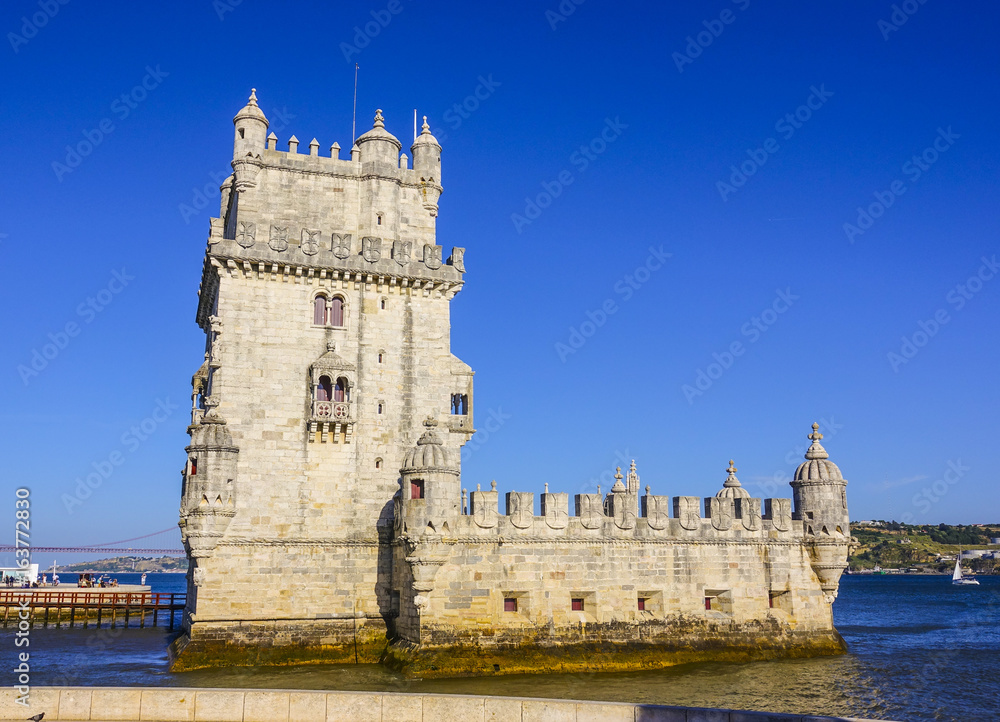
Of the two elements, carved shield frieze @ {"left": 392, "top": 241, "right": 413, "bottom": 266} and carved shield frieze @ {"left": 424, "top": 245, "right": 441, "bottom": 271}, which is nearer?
carved shield frieze @ {"left": 392, "top": 241, "right": 413, "bottom": 266}

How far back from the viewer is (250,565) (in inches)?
1196

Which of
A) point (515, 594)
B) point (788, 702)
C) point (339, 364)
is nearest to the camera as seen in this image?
point (788, 702)

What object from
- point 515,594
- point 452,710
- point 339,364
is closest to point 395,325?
point 339,364

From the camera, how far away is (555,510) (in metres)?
31.0

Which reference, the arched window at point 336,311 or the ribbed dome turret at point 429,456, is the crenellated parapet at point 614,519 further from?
the arched window at point 336,311

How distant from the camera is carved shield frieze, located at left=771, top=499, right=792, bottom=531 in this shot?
33691mm

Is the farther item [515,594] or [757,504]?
[757,504]

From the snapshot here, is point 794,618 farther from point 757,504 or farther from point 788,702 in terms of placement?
point 788,702

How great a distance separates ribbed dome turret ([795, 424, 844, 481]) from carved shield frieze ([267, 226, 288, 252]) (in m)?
23.0

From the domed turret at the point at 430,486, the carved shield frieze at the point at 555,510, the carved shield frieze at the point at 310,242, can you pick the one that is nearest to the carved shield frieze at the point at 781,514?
the carved shield frieze at the point at 555,510

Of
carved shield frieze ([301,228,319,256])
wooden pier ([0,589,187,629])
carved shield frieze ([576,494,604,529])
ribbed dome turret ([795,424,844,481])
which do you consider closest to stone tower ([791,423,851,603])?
ribbed dome turret ([795,424,844,481])

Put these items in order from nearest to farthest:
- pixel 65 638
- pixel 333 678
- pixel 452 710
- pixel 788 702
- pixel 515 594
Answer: pixel 452 710 → pixel 788 702 → pixel 333 678 → pixel 515 594 → pixel 65 638

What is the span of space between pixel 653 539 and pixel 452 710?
51.2 ft

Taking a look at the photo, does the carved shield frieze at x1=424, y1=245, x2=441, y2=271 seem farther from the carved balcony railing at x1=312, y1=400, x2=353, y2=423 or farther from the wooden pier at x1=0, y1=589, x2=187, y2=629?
the wooden pier at x1=0, y1=589, x2=187, y2=629
